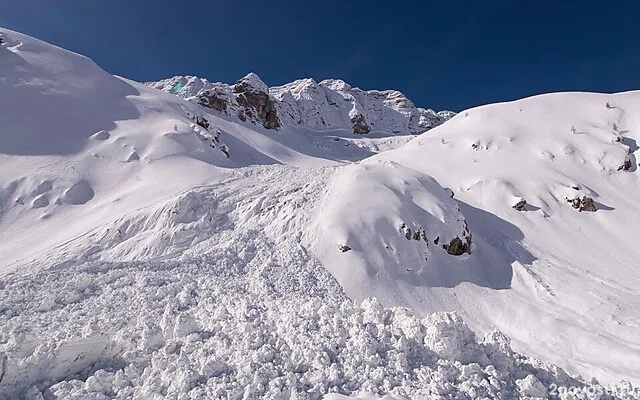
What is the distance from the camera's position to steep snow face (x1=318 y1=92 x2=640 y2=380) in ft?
33.8

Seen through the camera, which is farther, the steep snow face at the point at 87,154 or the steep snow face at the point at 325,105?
the steep snow face at the point at 325,105

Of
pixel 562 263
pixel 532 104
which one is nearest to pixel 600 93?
pixel 532 104

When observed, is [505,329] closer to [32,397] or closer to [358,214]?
[358,214]

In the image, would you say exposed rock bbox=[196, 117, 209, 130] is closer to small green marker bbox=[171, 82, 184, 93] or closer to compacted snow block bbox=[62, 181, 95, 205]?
compacted snow block bbox=[62, 181, 95, 205]

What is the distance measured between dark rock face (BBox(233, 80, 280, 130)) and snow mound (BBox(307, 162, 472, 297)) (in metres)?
43.3

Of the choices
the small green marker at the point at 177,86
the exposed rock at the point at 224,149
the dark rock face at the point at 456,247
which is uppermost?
the small green marker at the point at 177,86

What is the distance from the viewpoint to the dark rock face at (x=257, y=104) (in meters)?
56.0

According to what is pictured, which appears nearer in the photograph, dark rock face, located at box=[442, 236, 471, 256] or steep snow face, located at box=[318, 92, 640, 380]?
steep snow face, located at box=[318, 92, 640, 380]

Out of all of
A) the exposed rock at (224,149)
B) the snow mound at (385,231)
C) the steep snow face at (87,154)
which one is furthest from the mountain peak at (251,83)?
the snow mound at (385,231)

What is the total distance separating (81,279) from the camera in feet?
30.2

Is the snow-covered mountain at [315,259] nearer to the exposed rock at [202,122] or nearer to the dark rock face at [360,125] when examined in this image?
the exposed rock at [202,122]

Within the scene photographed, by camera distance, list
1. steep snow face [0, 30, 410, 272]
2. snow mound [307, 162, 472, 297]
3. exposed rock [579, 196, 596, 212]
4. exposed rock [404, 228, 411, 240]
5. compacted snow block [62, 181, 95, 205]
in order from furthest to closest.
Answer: compacted snow block [62, 181, 95, 205] → exposed rock [579, 196, 596, 212] → steep snow face [0, 30, 410, 272] → exposed rock [404, 228, 411, 240] → snow mound [307, 162, 472, 297]

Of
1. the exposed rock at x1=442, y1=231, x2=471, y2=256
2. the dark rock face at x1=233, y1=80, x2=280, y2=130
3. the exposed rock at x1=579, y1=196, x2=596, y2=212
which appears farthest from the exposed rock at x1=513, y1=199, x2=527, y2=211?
the dark rock face at x1=233, y1=80, x2=280, y2=130

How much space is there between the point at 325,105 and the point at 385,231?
239ft
